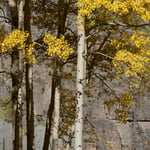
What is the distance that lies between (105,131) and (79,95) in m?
23.1

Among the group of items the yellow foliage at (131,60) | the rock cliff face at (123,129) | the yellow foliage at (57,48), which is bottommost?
the rock cliff face at (123,129)

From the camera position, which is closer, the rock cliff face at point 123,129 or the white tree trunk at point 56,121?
the white tree trunk at point 56,121

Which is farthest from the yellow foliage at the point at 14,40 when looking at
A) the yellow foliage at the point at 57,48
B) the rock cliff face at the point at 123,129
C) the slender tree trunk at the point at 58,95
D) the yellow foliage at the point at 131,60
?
the rock cliff face at the point at 123,129

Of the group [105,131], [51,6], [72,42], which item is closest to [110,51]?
[72,42]

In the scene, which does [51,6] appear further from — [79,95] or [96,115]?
[96,115]

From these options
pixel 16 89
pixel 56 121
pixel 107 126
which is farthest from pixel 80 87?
pixel 107 126

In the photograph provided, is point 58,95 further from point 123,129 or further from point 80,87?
point 123,129

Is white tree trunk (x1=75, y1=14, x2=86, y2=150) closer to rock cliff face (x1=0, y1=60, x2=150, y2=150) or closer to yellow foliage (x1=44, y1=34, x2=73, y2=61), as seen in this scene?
yellow foliage (x1=44, y1=34, x2=73, y2=61)

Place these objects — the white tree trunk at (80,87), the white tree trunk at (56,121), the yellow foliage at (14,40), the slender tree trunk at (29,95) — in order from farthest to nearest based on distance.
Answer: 1. the slender tree trunk at (29,95)
2. the white tree trunk at (56,121)
3. the yellow foliage at (14,40)
4. the white tree trunk at (80,87)

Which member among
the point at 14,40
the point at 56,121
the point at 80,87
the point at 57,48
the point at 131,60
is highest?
the point at 14,40

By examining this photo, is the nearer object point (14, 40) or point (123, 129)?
point (14, 40)

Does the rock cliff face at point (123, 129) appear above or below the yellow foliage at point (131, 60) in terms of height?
below

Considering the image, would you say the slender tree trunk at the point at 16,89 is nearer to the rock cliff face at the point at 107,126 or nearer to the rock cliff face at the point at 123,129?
the rock cliff face at the point at 107,126

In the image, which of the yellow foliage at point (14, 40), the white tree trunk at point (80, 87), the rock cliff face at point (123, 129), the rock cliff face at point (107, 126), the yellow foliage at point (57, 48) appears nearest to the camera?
the white tree trunk at point (80, 87)
